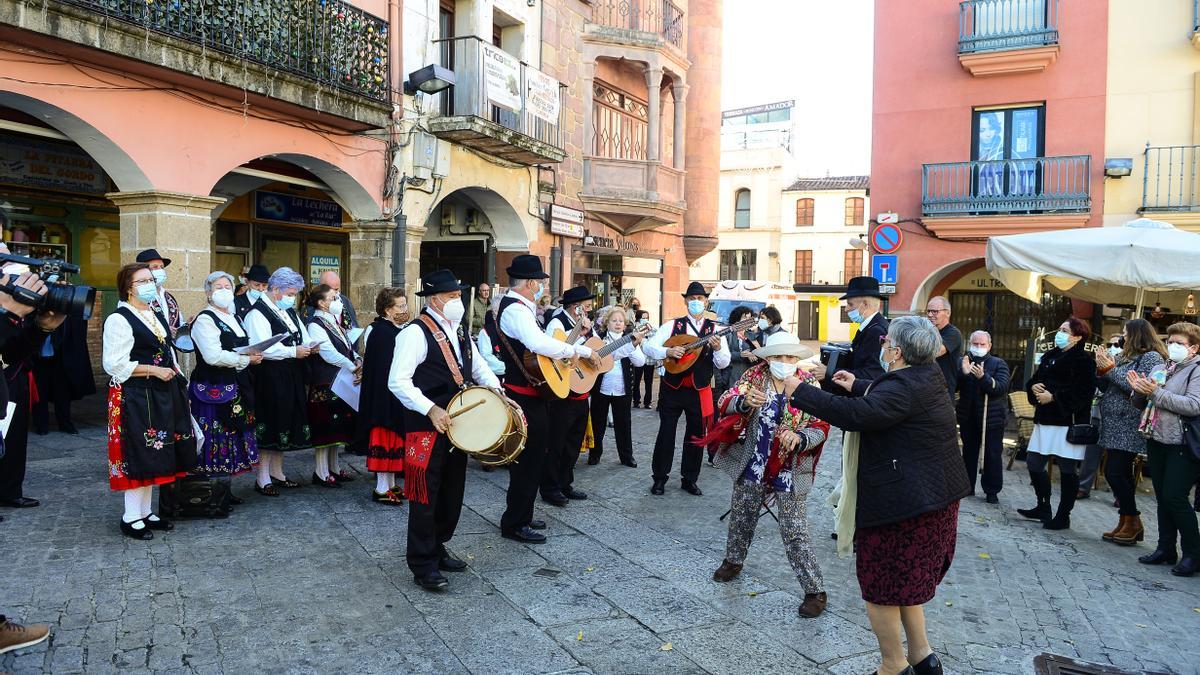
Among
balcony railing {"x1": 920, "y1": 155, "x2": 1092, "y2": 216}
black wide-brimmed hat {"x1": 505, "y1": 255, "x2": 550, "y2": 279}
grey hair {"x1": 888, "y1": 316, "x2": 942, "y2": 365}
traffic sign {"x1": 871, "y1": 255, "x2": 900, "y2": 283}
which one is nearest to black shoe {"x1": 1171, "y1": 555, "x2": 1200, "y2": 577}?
grey hair {"x1": 888, "y1": 316, "x2": 942, "y2": 365}

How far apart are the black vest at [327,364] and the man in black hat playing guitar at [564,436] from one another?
1854 mm

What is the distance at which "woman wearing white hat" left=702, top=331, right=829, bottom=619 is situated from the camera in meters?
4.96

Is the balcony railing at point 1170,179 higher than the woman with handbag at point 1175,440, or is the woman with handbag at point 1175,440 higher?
the balcony railing at point 1170,179

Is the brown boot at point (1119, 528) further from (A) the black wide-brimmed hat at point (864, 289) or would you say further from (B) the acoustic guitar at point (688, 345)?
(B) the acoustic guitar at point (688, 345)

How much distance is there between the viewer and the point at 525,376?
621 centimetres

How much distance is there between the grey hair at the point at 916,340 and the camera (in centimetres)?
390

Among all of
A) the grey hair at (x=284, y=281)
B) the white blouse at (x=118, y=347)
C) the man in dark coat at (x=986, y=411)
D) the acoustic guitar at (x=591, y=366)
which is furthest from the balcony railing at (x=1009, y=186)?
the white blouse at (x=118, y=347)

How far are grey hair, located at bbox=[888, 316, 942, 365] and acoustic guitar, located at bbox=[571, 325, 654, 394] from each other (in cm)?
315

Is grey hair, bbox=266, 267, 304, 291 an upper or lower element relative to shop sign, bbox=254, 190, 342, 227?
lower

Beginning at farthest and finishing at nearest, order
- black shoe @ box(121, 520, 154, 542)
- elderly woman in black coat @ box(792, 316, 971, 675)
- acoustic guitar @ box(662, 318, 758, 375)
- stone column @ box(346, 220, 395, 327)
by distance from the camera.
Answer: stone column @ box(346, 220, 395, 327) → acoustic guitar @ box(662, 318, 758, 375) → black shoe @ box(121, 520, 154, 542) → elderly woman in black coat @ box(792, 316, 971, 675)

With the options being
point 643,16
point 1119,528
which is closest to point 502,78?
point 643,16

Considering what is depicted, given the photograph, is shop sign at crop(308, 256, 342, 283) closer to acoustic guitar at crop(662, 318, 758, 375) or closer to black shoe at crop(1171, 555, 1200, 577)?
acoustic guitar at crop(662, 318, 758, 375)

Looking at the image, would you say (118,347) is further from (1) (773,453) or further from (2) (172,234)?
(2) (172,234)

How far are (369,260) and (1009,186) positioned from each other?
37.8 ft
